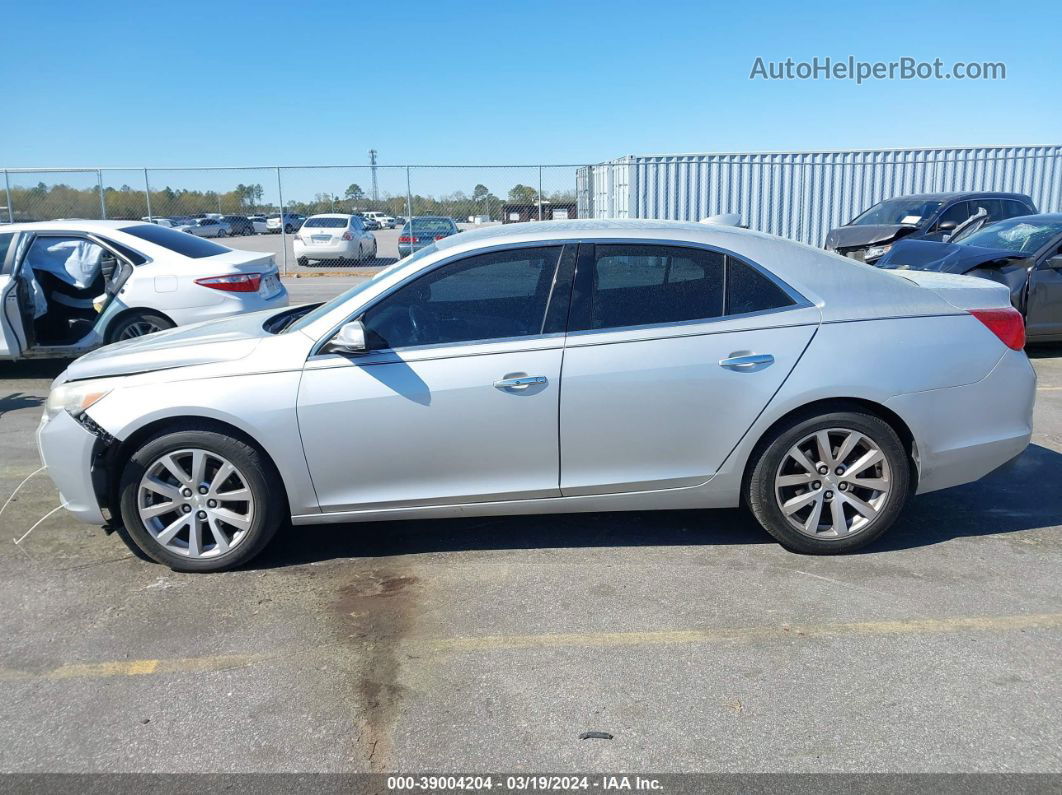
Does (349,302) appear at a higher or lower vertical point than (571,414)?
higher

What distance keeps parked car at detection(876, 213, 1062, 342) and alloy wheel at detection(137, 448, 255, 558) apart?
287 inches

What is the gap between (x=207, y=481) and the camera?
4.18 metres

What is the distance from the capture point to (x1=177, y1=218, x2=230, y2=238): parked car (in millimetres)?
31188

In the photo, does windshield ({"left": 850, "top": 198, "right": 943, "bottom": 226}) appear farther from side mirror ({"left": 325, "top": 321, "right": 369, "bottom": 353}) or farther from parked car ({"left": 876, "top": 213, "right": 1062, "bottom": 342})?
side mirror ({"left": 325, "top": 321, "right": 369, "bottom": 353})

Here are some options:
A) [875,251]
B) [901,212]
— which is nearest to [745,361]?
[875,251]

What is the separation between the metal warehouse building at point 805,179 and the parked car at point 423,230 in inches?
157

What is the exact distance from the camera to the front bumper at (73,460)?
4145mm

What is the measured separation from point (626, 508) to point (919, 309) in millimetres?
1704

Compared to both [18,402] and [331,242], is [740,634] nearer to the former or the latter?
[18,402]

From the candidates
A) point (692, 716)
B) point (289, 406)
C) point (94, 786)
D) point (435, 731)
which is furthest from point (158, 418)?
point (692, 716)

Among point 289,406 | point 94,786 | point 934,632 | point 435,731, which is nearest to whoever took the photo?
point 94,786

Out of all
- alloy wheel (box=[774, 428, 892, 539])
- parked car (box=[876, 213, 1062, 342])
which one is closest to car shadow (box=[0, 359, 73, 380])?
alloy wheel (box=[774, 428, 892, 539])

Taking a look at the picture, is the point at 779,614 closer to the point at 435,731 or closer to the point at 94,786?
the point at 435,731

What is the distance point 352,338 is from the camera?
13.1 ft
